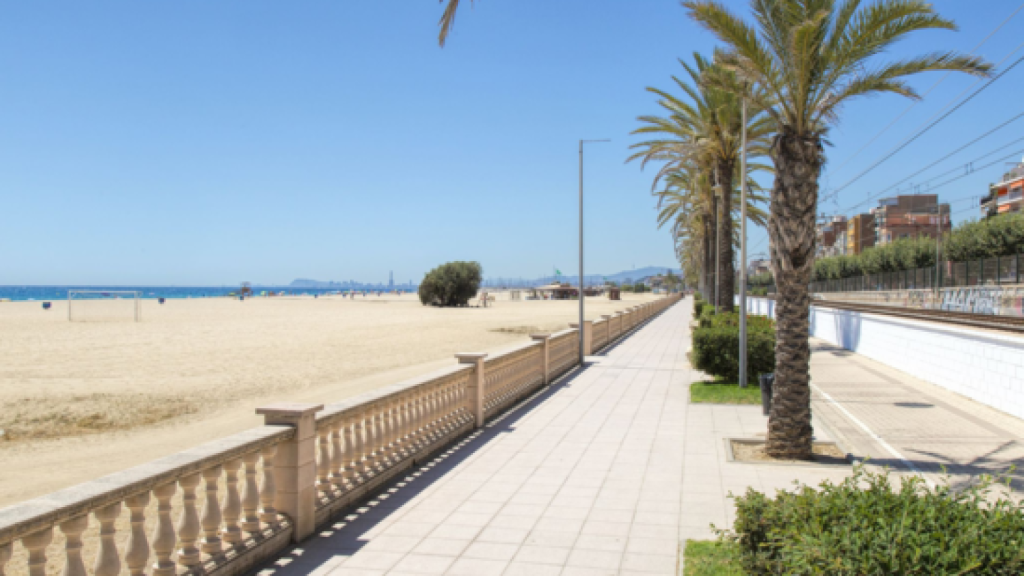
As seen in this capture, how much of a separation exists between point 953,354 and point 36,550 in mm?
15526

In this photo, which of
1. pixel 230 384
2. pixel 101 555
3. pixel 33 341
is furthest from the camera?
pixel 33 341

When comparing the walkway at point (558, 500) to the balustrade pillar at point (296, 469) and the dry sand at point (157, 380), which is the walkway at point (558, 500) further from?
the dry sand at point (157, 380)

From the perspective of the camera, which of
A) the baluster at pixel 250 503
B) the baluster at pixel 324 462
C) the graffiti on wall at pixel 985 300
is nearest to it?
the baluster at pixel 250 503

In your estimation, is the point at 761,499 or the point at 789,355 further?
the point at 789,355

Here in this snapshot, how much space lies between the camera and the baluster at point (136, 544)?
3943 mm

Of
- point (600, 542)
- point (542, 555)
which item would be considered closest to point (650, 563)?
point (600, 542)

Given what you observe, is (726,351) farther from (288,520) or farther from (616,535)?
(288,520)

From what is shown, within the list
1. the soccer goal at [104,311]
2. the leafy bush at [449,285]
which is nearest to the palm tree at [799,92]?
the soccer goal at [104,311]

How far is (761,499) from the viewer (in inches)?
156

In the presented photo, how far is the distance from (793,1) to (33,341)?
30.0 metres

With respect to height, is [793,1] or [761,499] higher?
[793,1]

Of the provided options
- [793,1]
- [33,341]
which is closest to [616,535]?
[793,1]

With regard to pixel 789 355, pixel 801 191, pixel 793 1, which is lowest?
pixel 789 355

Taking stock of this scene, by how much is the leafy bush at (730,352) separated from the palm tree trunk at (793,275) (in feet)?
21.5
